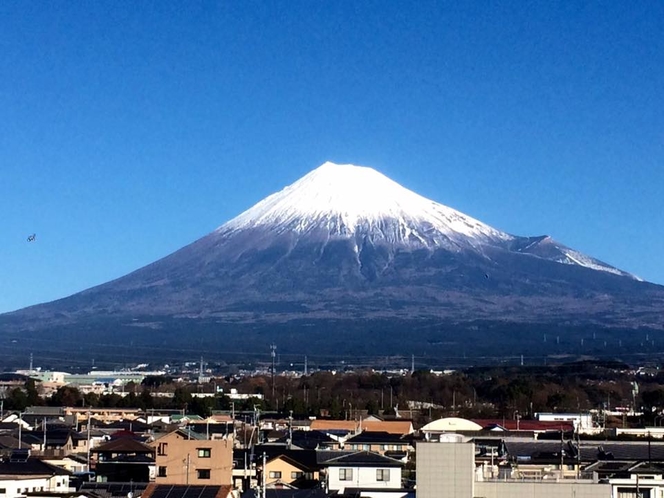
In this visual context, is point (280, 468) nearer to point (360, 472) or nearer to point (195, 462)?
point (195, 462)

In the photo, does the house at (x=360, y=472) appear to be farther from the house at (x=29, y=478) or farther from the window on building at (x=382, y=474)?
the house at (x=29, y=478)

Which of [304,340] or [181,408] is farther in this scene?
[304,340]

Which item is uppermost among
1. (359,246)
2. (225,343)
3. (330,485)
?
(359,246)

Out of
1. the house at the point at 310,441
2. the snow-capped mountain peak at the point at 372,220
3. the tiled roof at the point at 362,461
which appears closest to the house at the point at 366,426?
the house at the point at 310,441


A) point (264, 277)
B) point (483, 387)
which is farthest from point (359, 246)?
point (483, 387)

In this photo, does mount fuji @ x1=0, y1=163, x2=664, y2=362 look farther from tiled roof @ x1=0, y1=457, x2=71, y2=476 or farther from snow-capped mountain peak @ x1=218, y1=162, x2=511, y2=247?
tiled roof @ x1=0, y1=457, x2=71, y2=476

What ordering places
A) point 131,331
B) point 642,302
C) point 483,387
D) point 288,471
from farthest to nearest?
point 642,302 → point 131,331 → point 483,387 → point 288,471

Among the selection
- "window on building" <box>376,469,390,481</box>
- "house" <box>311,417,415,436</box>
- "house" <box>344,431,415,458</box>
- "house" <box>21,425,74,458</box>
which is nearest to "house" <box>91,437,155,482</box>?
"house" <box>21,425,74,458</box>

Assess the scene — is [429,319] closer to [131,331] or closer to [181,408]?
[131,331]
